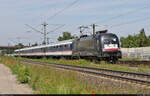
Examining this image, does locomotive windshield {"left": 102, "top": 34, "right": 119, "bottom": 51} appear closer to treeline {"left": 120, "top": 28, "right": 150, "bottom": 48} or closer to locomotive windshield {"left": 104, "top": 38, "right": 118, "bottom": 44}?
locomotive windshield {"left": 104, "top": 38, "right": 118, "bottom": 44}

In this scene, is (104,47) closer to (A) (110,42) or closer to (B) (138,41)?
(A) (110,42)

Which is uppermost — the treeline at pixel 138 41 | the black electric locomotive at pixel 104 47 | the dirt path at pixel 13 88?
the treeline at pixel 138 41

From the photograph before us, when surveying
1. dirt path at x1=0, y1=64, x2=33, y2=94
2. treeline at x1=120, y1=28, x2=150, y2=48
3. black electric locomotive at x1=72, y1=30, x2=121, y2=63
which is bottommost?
dirt path at x1=0, y1=64, x2=33, y2=94

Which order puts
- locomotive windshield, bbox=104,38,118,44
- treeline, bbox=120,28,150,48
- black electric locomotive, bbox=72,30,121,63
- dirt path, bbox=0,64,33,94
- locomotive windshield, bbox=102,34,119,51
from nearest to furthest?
dirt path, bbox=0,64,33,94, black electric locomotive, bbox=72,30,121,63, locomotive windshield, bbox=102,34,119,51, locomotive windshield, bbox=104,38,118,44, treeline, bbox=120,28,150,48

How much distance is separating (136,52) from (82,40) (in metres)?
18.6

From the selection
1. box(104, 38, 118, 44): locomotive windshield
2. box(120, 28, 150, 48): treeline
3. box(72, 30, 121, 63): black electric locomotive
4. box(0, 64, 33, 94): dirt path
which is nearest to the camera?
box(0, 64, 33, 94): dirt path

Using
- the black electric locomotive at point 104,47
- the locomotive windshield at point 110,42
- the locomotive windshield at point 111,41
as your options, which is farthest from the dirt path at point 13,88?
the locomotive windshield at point 111,41

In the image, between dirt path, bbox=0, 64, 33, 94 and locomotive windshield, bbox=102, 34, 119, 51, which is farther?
locomotive windshield, bbox=102, 34, 119, 51

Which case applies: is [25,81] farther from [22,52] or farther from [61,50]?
[22,52]

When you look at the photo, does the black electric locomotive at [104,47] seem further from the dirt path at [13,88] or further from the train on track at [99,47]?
the dirt path at [13,88]

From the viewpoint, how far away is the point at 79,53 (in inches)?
1146

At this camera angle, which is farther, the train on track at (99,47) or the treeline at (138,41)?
the treeline at (138,41)

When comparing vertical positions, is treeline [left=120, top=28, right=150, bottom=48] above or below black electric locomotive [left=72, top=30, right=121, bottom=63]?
above

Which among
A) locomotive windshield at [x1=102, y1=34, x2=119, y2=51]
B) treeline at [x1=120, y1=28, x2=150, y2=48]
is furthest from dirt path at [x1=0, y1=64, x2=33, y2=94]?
treeline at [x1=120, y1=28, x2=150, y2=48]
